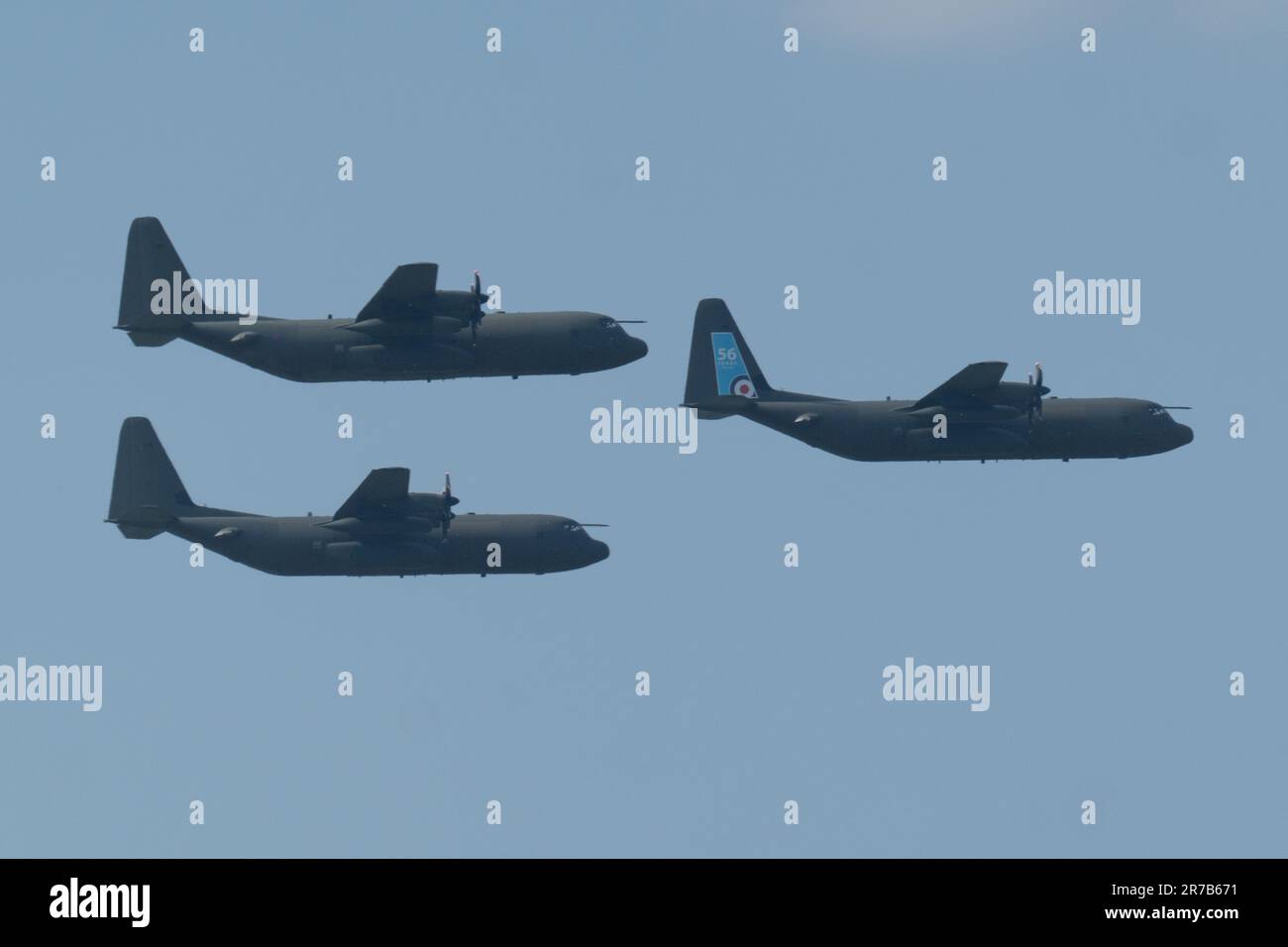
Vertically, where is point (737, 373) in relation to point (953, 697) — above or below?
above

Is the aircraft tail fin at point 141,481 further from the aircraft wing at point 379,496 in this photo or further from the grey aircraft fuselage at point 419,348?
the aircraft wing at point 379,496

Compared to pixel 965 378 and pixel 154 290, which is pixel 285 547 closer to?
pixel 154 290

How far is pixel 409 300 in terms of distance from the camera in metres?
93.9

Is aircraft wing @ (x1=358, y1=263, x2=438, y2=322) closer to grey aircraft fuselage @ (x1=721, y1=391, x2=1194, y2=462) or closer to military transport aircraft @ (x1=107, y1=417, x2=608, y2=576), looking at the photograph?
military transport aircraft @ (x1=107, y1=417, x2=608, y2=576)

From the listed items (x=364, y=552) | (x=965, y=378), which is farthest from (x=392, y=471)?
(x=965, y=378)

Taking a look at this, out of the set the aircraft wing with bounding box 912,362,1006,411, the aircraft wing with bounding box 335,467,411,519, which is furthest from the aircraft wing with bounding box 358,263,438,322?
the aircraft wing with bounding box 912,362,1006,411

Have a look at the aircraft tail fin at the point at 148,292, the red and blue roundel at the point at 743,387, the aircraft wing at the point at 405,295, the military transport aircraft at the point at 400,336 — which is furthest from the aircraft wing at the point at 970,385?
the aircraft tail fin at the point at 148,292

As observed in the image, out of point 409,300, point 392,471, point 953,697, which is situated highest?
point 409,300

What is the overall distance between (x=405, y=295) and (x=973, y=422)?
20.6 meters

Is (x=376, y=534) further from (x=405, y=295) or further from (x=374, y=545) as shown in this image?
(x=405, y=295)

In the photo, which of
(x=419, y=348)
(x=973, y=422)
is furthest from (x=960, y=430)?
(x=419, y=348)

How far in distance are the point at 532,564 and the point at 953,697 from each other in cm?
1557

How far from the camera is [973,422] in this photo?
96.1 m

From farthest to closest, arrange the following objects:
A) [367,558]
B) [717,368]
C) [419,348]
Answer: [717,368], [419,348], [367,558]
